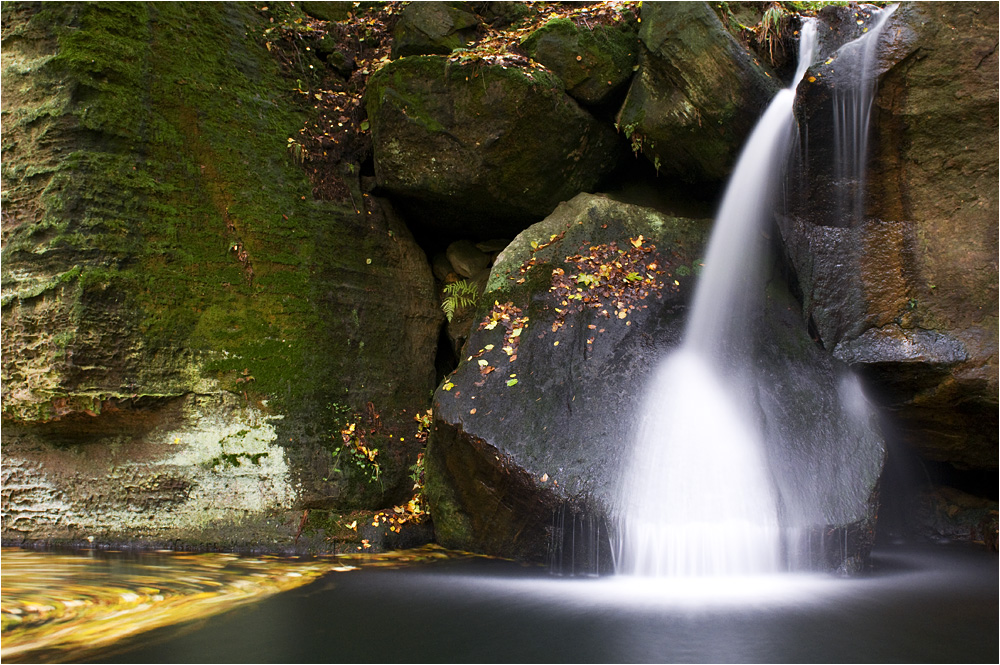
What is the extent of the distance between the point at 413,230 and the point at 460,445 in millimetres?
3495

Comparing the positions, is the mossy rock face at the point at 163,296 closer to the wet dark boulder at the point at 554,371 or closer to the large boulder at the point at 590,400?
the wet dark boulder at the point at 554,371

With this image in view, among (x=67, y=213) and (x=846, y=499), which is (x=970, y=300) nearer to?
(x=846, y=499)

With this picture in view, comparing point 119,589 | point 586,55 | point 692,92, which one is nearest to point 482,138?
point 586,55

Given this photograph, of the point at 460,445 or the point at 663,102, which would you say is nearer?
the point at 460,445

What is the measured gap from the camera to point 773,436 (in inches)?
207

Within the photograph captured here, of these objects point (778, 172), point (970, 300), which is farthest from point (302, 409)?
point (970, 300)

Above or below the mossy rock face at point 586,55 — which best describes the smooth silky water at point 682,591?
below

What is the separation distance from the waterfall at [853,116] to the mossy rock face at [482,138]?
231 cm

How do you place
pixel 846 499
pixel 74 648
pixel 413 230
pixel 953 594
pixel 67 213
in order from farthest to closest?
pixel 413 230
pixel 67 213
pixel 846 499
pixel 953 594
pixel 74 648

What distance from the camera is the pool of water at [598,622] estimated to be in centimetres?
304

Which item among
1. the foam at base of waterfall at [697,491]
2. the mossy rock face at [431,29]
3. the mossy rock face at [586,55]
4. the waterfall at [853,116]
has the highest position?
the mossy rock face at [431,29]

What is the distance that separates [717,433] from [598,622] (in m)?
2.29

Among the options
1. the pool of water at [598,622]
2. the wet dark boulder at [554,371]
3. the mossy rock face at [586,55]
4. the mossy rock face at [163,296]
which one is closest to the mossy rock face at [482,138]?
the mossy rock face at [586,55]

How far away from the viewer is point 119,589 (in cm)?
407
